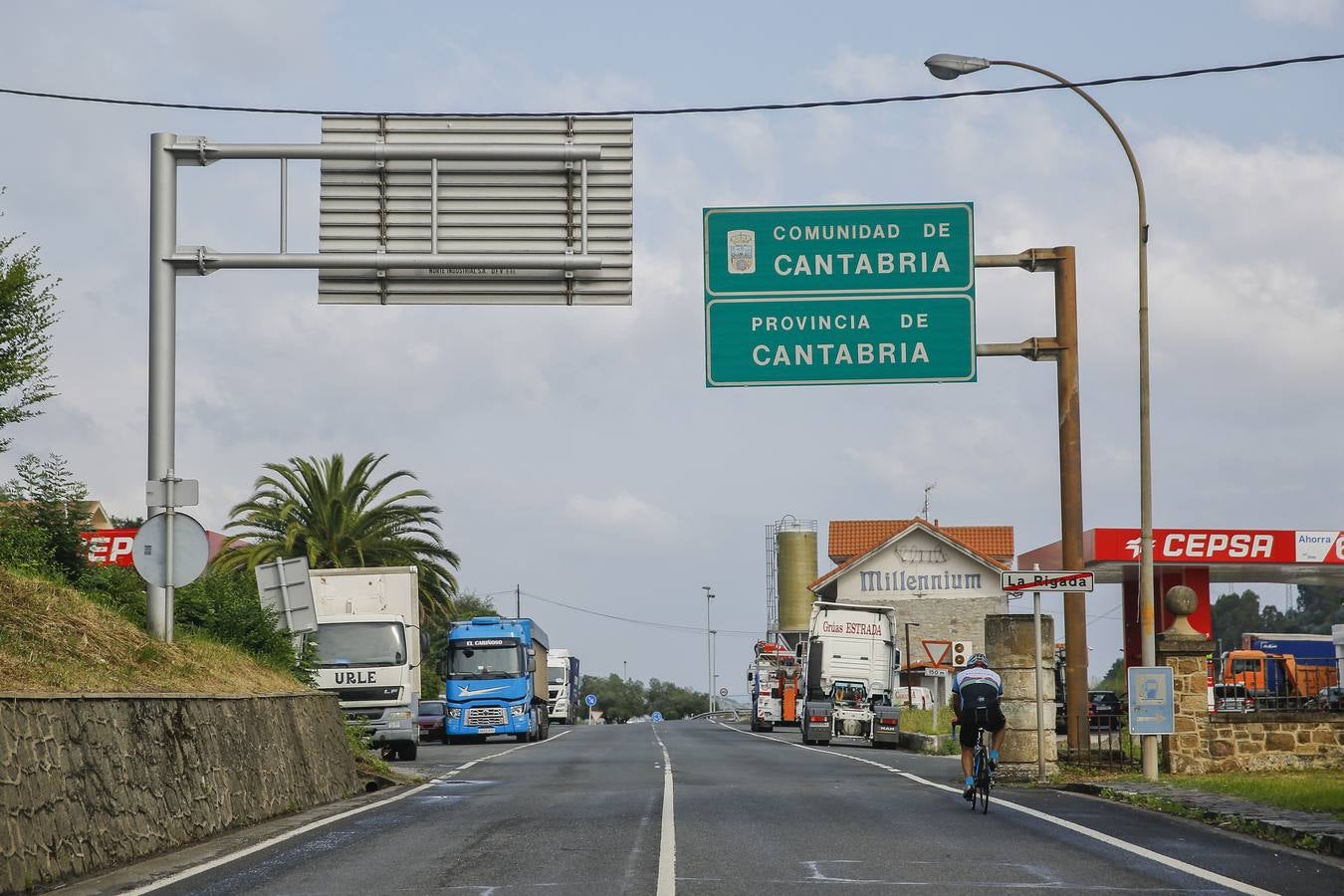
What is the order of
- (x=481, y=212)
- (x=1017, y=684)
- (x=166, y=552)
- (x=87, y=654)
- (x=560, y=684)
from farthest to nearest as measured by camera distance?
(x=560, y=684) → (x=1017, y=684) → (x=481, y=212) → (x=166, y=552) → (x=87, y=654)

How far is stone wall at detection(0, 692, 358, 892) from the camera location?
37.0 ft

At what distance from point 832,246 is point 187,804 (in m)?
11.0

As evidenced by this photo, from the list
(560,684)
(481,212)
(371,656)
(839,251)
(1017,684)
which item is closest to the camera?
(481,212)

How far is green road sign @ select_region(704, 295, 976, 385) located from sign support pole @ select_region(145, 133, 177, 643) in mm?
6625

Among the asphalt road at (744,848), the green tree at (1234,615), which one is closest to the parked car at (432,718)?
the asphalt road at (744,848)

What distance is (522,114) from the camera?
63.7ft

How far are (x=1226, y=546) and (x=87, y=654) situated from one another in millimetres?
34031

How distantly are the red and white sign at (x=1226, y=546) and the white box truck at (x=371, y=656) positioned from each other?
18.4 m

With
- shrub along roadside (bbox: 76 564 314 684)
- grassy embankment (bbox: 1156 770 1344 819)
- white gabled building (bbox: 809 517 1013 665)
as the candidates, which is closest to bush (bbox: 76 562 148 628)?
shrub along roadside (bbox: 76 564 314 684)

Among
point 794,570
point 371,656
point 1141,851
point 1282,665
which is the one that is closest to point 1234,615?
point 794,570

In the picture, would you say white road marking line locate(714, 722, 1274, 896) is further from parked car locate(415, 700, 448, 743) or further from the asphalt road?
parked car locate(415, 700, 448, 743)

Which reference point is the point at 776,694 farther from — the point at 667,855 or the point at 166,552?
the point at 667,855

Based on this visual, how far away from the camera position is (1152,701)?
2173 centimetres

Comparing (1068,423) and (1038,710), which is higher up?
(1068,423)
